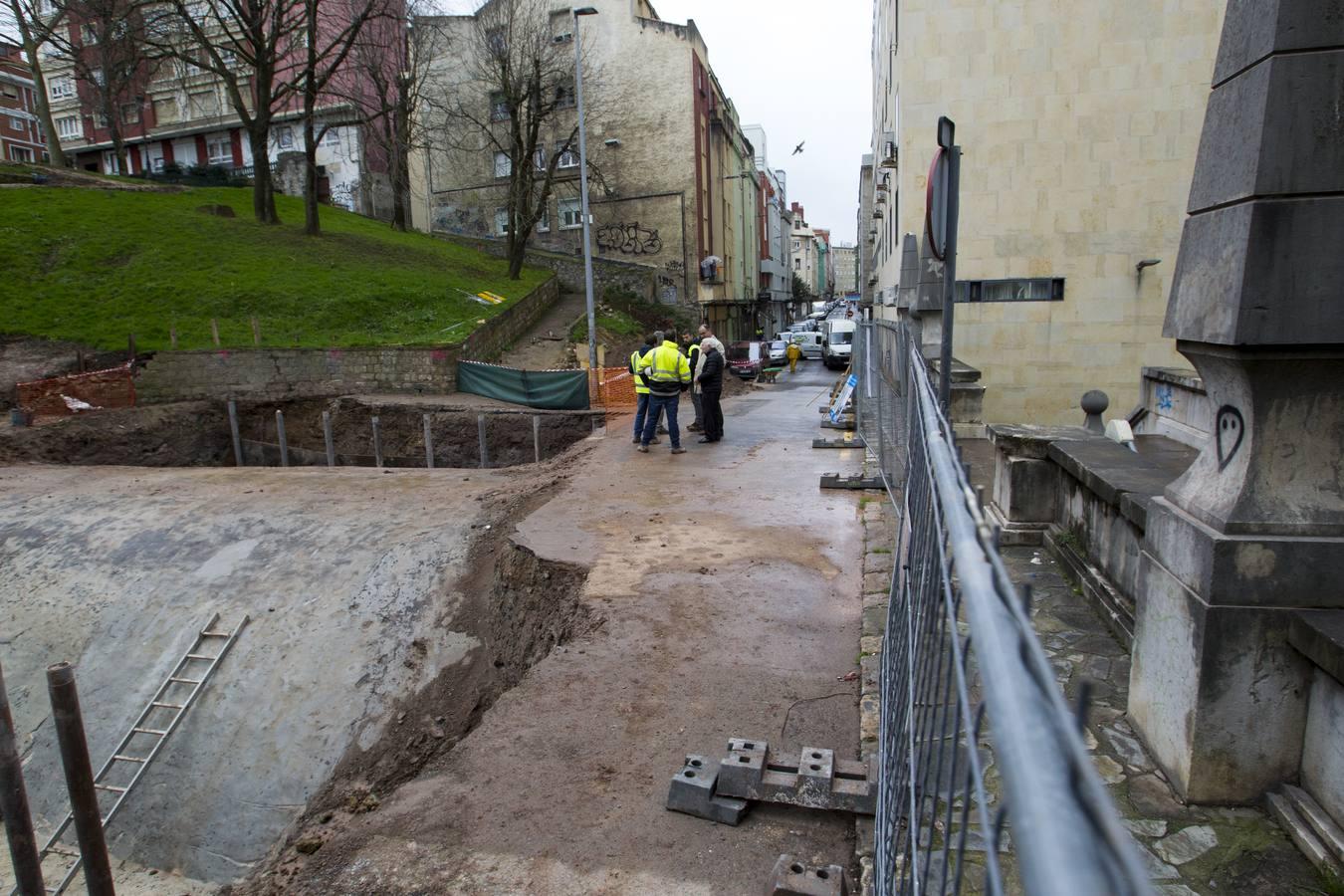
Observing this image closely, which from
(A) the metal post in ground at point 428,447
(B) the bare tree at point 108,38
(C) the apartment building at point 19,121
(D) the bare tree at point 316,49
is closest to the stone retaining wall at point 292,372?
(A) the metal post in ground at point 428,447

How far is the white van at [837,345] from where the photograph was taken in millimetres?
34438

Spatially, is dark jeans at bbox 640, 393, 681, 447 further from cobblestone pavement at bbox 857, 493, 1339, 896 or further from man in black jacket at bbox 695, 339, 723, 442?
cobblestone pavement at bbox 857, 493, 1339, 896

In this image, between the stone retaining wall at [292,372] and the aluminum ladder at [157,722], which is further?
the stone retaining wall at [292,372]

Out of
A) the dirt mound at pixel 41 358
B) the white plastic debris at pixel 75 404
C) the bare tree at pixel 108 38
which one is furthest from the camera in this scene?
the bare tree at pixel 108 38

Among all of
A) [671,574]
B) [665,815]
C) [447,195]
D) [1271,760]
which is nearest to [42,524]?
[671,574]

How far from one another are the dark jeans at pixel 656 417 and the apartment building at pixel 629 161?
904 inches

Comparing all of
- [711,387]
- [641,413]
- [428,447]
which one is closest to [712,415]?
[711,387]

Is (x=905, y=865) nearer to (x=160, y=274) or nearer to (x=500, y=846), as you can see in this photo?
(x=500, y=846)

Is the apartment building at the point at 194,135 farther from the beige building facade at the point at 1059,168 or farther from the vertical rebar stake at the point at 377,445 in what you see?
the beige building facade at the point at 1059,168

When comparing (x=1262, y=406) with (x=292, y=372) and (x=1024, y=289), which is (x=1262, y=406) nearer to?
(x=1024, y=289)

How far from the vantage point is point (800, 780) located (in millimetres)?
3662

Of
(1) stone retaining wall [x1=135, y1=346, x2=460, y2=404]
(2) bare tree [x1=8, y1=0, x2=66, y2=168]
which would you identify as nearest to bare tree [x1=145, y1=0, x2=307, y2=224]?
(2) bare tree [x1=8, y1=0, x2=66, y2=168]

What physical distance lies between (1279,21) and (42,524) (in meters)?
13.9

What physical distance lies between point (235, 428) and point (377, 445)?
155 inches
